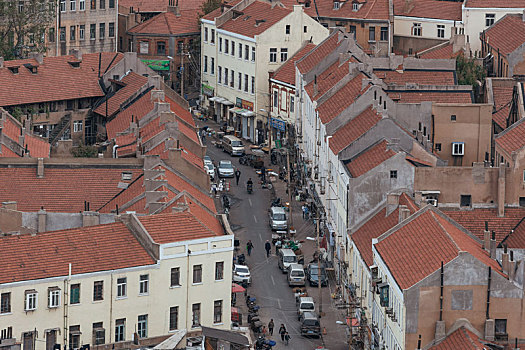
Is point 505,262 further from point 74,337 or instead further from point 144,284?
point 74,337

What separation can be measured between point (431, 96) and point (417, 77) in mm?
9903

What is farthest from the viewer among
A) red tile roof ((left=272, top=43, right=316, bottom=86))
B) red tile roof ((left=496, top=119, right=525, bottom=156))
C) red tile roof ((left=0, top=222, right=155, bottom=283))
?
red tile roof ((left=272, top=43, right=316, bottom=86))

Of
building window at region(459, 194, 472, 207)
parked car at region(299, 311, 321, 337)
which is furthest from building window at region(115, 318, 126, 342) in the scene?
building window at region(459, 194, 472, 207)

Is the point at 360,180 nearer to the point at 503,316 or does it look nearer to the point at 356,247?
the point at 356,247

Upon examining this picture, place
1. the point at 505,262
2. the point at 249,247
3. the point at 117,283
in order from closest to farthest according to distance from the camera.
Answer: the point at 117,283 < the point at 505,262 < the point at 249,247

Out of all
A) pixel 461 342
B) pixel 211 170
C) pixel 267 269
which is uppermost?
pixel 461 342

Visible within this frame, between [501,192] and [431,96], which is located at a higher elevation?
[431,96]

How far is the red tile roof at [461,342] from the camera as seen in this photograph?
4407 inches

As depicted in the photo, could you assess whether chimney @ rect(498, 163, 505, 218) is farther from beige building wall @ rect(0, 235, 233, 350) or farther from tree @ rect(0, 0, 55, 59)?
tree @ rect(0, 0, 55, 59)

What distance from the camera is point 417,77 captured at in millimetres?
171375

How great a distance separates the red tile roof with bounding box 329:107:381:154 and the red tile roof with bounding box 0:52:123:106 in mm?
31451

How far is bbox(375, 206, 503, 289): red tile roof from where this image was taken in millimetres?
116000

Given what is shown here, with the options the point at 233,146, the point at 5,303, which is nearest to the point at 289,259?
the point at 233,146

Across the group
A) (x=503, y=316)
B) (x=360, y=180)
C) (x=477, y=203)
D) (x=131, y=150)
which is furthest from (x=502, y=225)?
(x=131, y=150)
